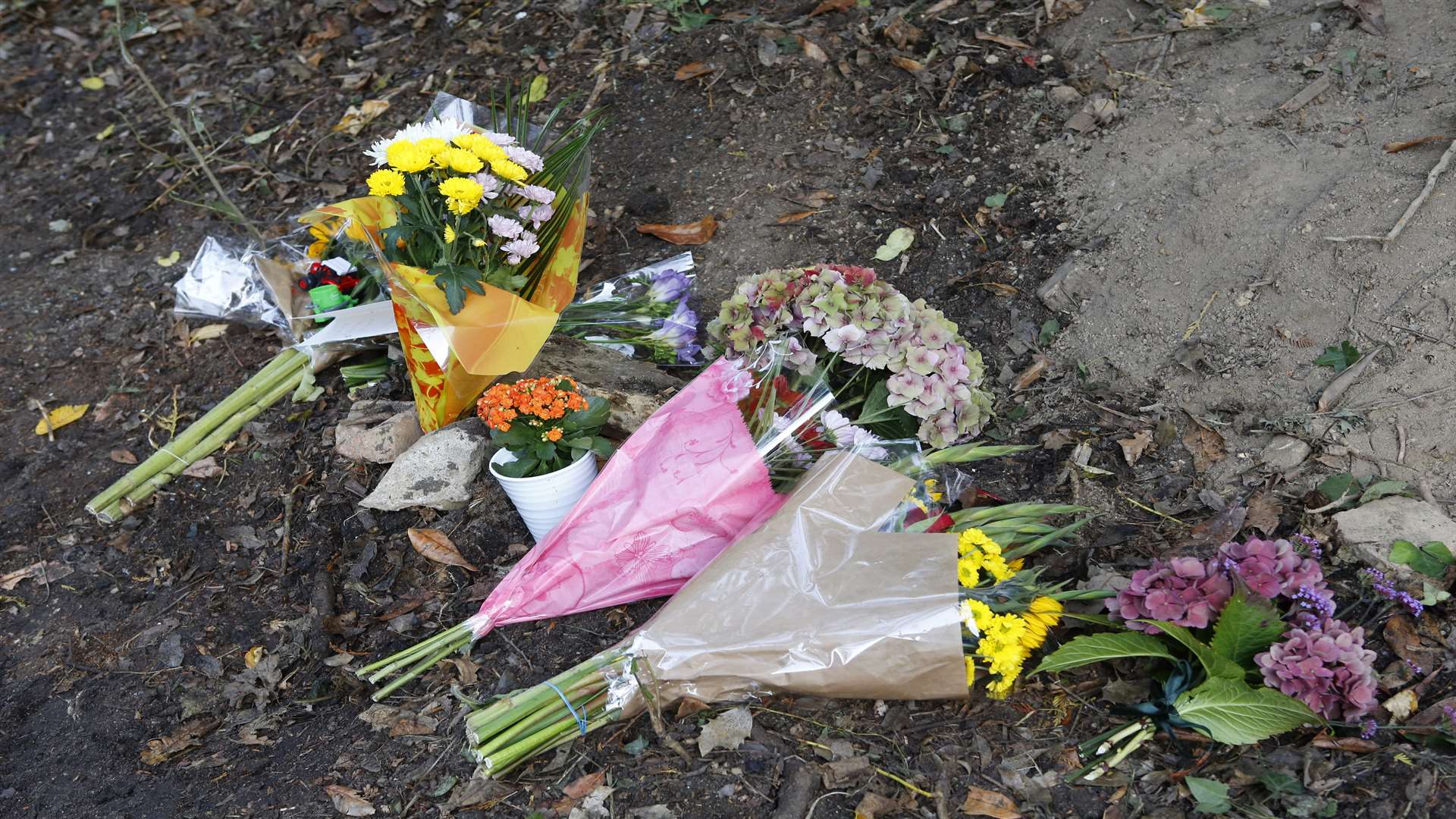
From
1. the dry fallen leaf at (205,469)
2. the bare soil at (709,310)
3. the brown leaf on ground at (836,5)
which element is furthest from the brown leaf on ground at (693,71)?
the dry fallen leaf at (205,469)

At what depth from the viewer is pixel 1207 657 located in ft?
6.66

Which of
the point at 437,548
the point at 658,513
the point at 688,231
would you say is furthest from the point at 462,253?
the point at 688,231

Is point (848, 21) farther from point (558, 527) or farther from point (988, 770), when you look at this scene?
point (988, 770)

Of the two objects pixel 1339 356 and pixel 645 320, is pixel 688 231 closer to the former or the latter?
pixel 645 320

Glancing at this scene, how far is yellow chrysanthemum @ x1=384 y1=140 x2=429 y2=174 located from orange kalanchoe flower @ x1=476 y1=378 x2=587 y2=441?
576 millimetres

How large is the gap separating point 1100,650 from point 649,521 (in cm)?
102

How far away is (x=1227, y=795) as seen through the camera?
1.92 metres

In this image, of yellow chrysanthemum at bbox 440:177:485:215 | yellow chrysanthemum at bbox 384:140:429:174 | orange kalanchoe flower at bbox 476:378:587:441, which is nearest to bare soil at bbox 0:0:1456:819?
orange kalanchoe flower at bbox 476:378:587:441

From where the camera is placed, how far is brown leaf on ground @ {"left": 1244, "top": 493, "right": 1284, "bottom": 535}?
7.80 feet

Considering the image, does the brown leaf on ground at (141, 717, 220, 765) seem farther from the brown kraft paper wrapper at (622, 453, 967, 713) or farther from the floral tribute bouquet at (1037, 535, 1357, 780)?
the floral tribute bouquet at (1037, 535, 1357, 780)

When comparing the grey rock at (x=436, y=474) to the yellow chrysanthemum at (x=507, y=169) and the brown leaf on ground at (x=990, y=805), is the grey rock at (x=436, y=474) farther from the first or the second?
the brown leaf on ground at (x=990, y=805)

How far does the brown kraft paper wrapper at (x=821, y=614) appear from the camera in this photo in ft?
6.80

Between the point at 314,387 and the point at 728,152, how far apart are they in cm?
169

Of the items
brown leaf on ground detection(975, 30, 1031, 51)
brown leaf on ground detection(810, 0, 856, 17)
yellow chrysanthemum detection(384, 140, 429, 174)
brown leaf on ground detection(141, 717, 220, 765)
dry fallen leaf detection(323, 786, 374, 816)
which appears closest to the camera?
dry fallen leaf detection(323, 786, 374, 816)
